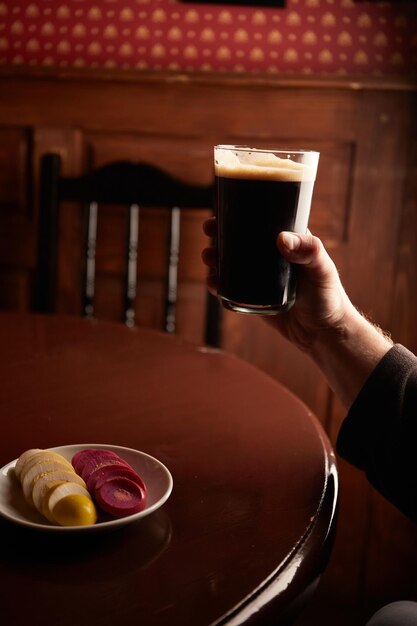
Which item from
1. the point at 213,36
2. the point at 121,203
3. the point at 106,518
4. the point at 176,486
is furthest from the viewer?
the point at 213,36

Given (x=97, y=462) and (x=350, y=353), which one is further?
(x=350, y=353)

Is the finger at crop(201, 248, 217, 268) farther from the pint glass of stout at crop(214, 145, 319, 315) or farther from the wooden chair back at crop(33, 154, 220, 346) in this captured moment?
the wooden chair back at crop(33, 154, 220, 346)

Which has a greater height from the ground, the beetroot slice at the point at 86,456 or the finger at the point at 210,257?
the finger at the point at 210,257

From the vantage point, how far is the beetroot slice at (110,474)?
683 millimetres

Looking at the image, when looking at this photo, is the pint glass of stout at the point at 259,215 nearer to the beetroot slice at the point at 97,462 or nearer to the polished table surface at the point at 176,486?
the polished table surface at the point at 176,486

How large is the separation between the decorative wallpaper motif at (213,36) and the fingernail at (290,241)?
1.21m

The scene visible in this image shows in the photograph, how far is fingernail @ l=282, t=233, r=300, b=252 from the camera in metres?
0.91

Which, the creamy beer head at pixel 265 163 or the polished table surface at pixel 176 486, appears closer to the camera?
the polished table surface at pixel 176 486

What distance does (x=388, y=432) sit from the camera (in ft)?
2.92

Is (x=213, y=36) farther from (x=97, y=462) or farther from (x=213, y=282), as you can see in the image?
(x=97, y=462)

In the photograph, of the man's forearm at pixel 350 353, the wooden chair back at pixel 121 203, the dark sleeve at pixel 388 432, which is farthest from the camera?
the wooden chair back at pixel 121 203

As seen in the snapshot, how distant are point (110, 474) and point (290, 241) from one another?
396mm

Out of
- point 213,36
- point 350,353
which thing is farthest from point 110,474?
point 213,36

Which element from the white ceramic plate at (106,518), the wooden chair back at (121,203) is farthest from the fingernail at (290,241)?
the wooden chair back at (121,203)
